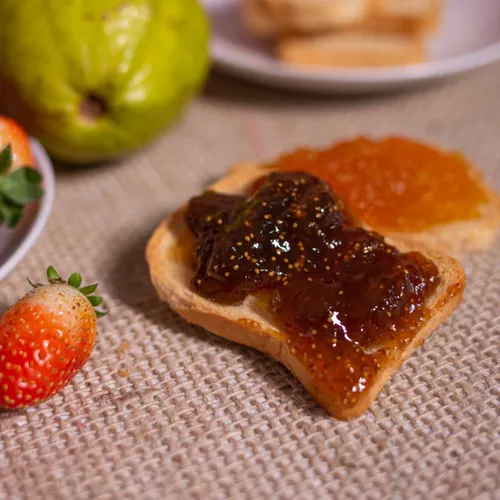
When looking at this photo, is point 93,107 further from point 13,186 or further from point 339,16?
point 339,16

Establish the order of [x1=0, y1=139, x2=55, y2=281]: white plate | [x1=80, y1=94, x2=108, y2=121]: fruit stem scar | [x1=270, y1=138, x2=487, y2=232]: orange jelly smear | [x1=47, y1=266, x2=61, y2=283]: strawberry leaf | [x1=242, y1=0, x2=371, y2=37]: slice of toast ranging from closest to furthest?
[x1=47, y1=266, x2=61, y2=283]: strawberry leaf < [x1=0, y1=139, x2=55, y2=281]: white plate < [x1=270, y1=138, x2=487, y2=232]: orange jelly smear < [x1=80, y1=94, x2=108, y2=121]: fruit stem scar < [x1=242, y1=0, x2=371, y2=37]: slice of toast

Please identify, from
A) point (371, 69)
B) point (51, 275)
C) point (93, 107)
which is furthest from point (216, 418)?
point (371, 69)

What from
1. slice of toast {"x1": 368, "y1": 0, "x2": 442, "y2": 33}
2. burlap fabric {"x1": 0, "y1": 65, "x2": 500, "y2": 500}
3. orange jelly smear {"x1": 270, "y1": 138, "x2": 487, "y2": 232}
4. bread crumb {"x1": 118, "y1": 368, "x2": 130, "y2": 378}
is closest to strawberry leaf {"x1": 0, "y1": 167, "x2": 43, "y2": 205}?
burlap fabric {"x1": 0, "y1": 65, "x2": 500, "y2": 500}

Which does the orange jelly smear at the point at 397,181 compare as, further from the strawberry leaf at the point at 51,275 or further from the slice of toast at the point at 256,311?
the strawberry leaf at the point at 51,275

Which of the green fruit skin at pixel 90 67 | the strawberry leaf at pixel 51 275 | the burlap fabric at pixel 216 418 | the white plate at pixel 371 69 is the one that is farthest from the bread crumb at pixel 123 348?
the white plate at pixel 371 69

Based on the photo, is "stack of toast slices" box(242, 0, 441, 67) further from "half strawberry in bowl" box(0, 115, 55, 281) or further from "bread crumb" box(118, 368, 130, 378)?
"bread crumb" box(118, 368, 130, 378)

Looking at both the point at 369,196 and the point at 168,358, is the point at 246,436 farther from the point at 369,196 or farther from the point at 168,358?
the point at 369,196
